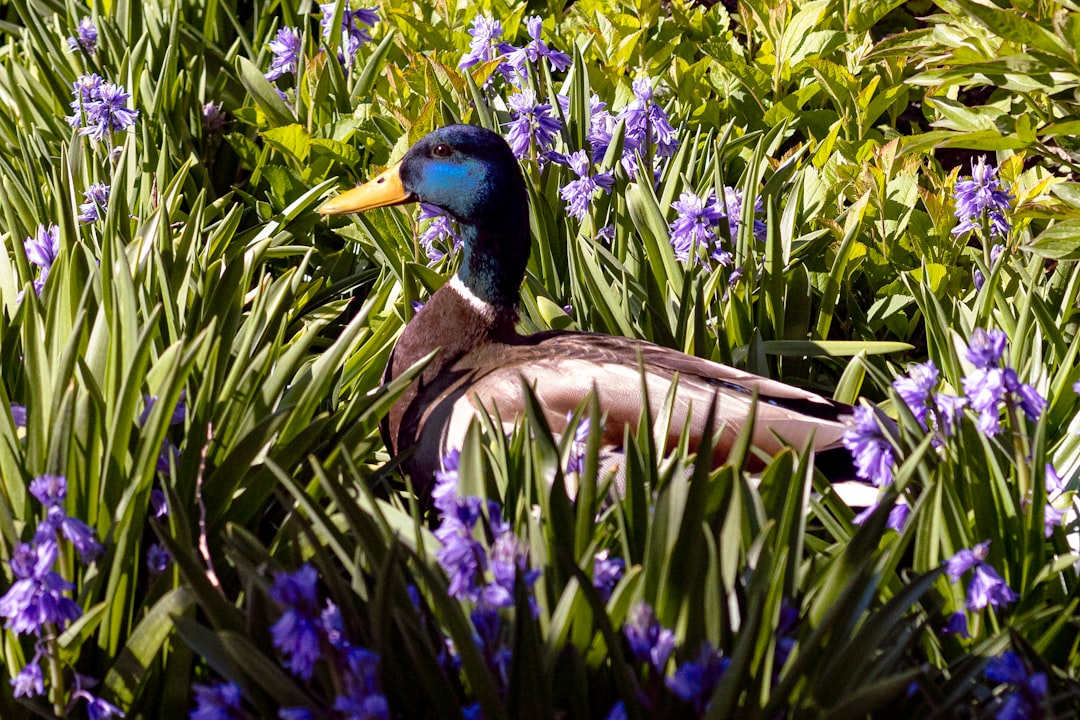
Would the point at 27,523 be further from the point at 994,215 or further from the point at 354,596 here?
the point at 994,215

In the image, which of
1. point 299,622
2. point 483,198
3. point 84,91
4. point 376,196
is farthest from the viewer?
point 84,91

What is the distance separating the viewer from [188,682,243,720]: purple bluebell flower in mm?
1319

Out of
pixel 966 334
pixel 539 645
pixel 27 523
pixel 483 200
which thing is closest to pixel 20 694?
pixel 27 523

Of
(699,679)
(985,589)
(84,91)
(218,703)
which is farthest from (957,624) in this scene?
(84,91)

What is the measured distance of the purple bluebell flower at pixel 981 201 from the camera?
9.13 feet

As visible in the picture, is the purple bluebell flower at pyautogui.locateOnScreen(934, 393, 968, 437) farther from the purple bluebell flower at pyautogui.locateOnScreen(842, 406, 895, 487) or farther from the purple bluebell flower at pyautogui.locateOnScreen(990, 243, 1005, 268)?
the purple bluebell flower at pyautogui.locateOnScreen(990, 243, 1005, 268)

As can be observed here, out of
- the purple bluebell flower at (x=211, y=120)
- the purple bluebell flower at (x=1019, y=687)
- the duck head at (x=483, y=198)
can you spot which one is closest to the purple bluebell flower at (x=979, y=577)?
the purple bluebell flower at (x=1019, y=687)

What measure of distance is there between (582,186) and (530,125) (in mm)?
197

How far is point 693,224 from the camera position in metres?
2.75

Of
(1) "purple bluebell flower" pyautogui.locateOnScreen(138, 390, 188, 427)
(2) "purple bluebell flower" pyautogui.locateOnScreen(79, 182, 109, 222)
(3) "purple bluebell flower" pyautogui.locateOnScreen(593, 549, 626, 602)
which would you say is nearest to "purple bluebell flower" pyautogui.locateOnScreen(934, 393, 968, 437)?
(3) "purple bluebell flower" pyautogui.locateOnScreen(593, 549, 626, 602)

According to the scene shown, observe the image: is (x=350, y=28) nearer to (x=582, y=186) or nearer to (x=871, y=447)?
(x=582, y=186)

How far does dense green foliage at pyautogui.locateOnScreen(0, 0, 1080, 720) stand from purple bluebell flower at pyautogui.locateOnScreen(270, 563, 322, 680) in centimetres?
11

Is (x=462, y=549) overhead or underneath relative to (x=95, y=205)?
underneath

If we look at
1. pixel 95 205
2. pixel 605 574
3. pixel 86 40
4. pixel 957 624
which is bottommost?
pixel 957 624
